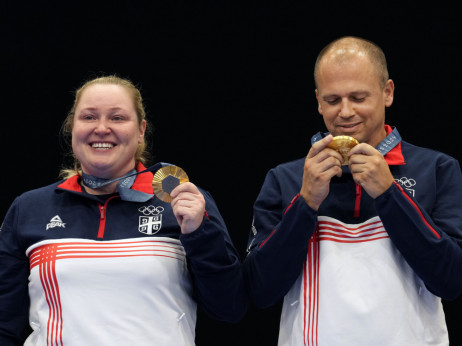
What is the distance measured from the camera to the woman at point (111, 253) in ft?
7.52

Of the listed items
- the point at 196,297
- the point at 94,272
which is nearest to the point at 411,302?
the point at 196,297

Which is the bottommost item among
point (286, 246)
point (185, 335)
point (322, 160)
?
point (185, 335)

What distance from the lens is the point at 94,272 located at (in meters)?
2.32

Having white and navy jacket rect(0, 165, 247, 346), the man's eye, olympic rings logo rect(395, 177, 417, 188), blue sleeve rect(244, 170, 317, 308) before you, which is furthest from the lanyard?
white and navy jacket rect(0, 165, 247, 346)

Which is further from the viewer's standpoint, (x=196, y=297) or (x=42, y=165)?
(x=42, y=165)

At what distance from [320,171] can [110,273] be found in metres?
0.78

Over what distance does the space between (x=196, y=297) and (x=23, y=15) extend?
2.33 metres

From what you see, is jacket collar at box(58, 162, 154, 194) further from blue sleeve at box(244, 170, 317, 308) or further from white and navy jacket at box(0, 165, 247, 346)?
blue sleeve at box(244, 170, 317, 308)

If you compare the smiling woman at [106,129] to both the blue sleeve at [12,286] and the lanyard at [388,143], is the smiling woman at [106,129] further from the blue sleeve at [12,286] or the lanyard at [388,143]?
the lanyard at [388,143]

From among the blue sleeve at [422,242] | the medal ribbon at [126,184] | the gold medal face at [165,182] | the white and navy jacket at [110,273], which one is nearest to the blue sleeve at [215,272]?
the white and navy jacket at [110,273]

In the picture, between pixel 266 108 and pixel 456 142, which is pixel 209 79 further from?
pixel 456 142

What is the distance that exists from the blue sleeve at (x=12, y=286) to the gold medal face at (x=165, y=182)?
22.6 inches

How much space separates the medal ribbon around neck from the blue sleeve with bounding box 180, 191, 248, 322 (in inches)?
6.1

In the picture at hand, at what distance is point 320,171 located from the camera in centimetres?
226
